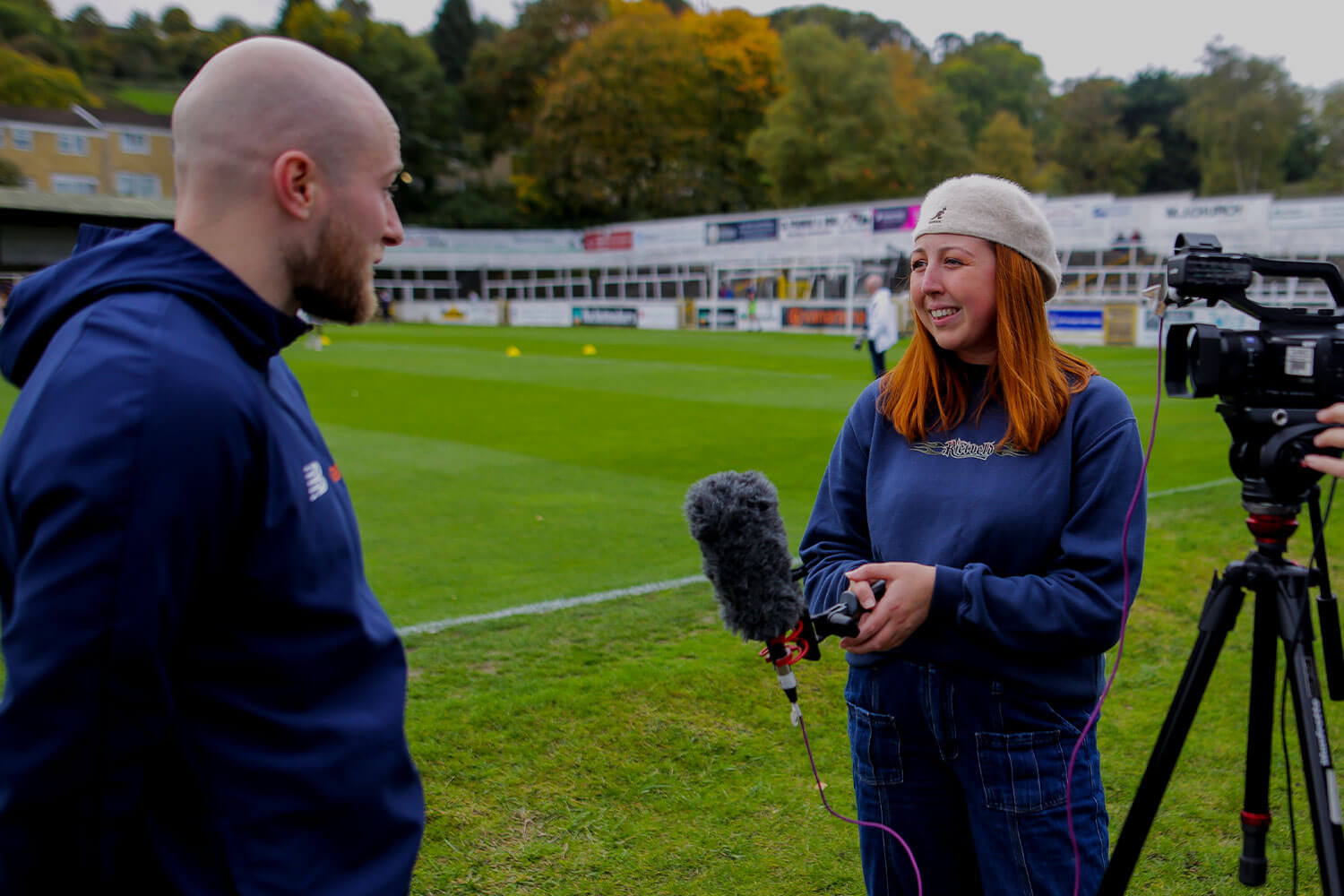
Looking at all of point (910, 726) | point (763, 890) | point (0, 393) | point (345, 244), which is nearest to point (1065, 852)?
point (910, 726)

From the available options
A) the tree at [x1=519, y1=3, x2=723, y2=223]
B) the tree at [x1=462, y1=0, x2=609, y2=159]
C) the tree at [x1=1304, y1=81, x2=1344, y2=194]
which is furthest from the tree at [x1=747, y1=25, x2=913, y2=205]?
the tree at [x1=1304, y1=81, x2=1344, y2=194]

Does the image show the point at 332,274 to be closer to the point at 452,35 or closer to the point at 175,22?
the point at 452,35

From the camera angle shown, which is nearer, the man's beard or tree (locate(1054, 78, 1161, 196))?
the man's beard

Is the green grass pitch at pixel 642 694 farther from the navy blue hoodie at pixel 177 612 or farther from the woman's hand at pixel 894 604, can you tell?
the navy blue hoodie at pixel 177 612

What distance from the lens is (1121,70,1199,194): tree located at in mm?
88312

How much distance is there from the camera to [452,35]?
4006 inches

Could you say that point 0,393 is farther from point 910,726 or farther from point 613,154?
point 613,154

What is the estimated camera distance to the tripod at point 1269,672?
6.84 feet

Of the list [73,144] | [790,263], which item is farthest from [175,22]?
[790,263]

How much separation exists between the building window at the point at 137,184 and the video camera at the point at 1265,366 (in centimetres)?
8415

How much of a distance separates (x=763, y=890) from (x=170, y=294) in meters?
2.85

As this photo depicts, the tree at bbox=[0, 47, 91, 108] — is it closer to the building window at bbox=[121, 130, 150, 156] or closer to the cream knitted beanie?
the building window at bbox=[121, 130, 150, 156]

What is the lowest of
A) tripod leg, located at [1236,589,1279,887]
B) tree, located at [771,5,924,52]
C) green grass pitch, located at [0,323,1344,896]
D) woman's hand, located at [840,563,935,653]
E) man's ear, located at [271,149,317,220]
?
green grass pitch, located at [0,323,1344,896]

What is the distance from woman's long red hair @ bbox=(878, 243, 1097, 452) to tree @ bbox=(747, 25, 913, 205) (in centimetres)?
6856
